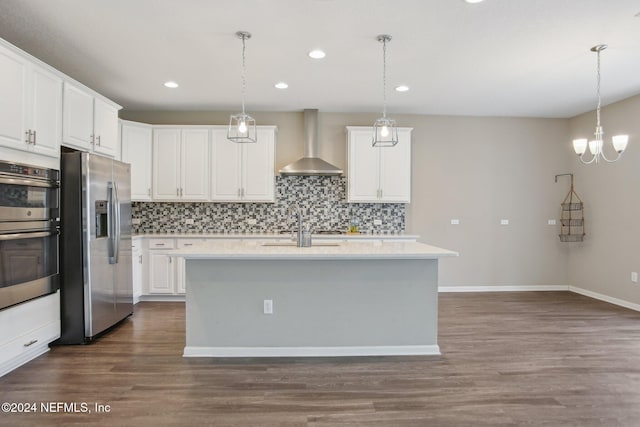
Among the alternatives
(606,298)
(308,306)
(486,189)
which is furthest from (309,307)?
(606,298)

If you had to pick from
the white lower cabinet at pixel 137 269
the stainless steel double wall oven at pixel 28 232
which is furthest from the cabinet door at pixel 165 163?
the stainless steel double wall oven at pixel 28 232

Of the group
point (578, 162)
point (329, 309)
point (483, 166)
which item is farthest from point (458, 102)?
point (329, 309)

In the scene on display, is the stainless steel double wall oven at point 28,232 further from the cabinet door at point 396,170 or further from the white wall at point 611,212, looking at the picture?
the white wall at point 611,212

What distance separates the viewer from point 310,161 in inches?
208

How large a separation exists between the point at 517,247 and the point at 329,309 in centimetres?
398

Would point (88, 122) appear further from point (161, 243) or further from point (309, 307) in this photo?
point (309, 307)

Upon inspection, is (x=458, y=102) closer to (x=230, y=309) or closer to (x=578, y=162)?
(x=578, y=162)

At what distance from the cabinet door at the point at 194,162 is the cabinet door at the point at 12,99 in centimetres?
243

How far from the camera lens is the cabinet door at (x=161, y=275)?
5000 millimetres

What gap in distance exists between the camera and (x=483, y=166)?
5.79 meters

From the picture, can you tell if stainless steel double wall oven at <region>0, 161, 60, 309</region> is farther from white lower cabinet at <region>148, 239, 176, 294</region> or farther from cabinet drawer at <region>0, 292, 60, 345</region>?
white lower cabinet at <region>148, 239, 176, 294</region>

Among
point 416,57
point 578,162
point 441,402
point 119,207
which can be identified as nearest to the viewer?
point 441,402

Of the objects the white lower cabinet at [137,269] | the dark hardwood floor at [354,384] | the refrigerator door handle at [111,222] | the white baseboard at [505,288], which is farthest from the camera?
the white baseboard at [505,288]

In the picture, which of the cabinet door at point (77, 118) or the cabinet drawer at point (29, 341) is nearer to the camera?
the cabinet drawer at point (29, 341)
